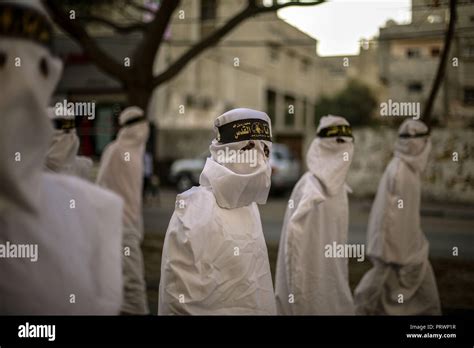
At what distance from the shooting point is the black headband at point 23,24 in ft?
6.60

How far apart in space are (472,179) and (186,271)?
48.7ft

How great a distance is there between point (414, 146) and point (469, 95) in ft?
35.3

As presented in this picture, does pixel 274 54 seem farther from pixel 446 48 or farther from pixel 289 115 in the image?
pixel 446 48

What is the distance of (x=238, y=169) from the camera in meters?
4.15

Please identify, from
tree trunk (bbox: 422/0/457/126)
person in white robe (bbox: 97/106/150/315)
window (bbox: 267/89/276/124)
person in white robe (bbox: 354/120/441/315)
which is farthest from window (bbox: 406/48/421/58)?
person in white robe (bbox: 97/106/150/315)

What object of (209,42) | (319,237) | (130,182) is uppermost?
(209,42)

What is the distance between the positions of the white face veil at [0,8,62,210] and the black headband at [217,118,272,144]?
2.15m

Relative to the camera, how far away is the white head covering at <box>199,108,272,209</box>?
409 cm

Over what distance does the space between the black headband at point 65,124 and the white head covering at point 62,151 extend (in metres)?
0.04

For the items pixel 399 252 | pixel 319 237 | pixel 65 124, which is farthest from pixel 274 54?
pixel 319 237

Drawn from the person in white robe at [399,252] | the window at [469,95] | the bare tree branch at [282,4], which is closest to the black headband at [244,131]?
the person in white robe at [399,252]

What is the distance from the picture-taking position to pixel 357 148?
68.4 feet
